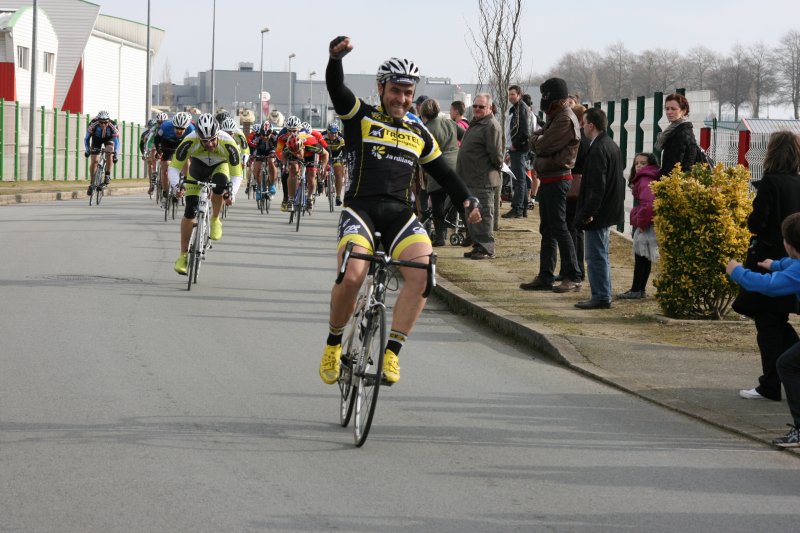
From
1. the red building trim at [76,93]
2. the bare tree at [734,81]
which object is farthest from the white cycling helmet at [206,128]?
the bare tree at [734,81]

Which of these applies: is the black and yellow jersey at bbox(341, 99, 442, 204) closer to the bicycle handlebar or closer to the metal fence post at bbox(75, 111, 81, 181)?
the bicycle handlebar

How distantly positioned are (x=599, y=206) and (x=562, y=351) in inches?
100

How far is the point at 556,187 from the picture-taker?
559 inches

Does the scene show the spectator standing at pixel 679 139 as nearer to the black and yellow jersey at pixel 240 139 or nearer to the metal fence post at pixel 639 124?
the black and yellow jersey at pixel 240 139

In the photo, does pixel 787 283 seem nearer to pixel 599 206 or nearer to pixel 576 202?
pixel 599 206

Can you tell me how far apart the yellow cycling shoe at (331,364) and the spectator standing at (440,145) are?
11050mm

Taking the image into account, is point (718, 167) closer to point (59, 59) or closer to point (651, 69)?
point (59, 59)

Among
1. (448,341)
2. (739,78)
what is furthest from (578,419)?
(739,78)

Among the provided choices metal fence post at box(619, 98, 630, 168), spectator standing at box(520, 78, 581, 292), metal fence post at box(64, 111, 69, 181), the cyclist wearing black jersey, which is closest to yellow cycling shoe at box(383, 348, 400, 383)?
the cyclist wearing black jersey

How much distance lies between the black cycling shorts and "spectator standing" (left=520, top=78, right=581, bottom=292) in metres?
6.53

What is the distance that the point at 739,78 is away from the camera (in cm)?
13362

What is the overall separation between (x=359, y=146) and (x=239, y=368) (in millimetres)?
2409

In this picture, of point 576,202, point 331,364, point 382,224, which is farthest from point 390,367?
point 576,202

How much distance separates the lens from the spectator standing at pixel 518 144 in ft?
70.5
